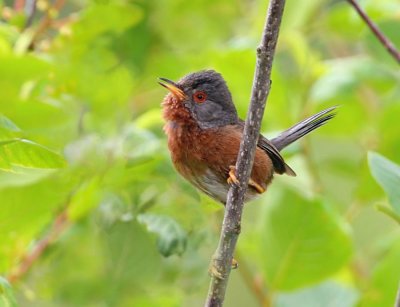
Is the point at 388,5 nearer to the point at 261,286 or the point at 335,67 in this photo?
the point at 335,67

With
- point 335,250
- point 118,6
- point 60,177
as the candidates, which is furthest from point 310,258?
point 118,6

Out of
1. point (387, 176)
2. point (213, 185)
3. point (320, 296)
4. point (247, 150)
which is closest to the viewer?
point (247, 150)

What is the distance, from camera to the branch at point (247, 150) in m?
2.33

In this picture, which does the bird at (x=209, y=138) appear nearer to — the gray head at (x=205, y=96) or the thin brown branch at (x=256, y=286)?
the gray head at (x=205, y=96)

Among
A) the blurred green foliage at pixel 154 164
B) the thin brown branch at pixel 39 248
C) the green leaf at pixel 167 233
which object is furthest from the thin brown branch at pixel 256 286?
the green leaf at pixel 167 233

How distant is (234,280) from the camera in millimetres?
7098

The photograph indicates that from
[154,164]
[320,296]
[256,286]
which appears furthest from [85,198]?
[320,296]

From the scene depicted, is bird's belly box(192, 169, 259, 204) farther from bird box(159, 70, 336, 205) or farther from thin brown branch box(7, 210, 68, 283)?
thin brown branch box(7, 210, 68, 283)

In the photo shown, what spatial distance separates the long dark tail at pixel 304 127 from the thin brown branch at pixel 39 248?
105 cm

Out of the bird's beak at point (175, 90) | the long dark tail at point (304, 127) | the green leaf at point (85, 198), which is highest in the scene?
the long dark tail at point (304, 127)

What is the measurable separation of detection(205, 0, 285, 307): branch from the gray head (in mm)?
1133

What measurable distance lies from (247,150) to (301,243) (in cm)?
129

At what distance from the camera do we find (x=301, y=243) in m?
3.70

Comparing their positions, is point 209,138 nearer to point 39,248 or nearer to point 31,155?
point 39,248
